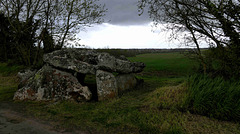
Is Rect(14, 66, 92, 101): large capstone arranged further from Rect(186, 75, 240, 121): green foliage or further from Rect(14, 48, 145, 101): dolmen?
Rect(186, 75, 240, 121): green foliage

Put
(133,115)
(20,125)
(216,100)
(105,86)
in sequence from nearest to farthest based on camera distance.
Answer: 1. (20,125)
2. (216,100)
3. (133,115)
4. (105,86)

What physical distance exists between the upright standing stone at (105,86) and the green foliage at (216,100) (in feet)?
10.7

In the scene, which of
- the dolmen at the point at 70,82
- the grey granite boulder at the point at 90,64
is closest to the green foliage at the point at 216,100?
the dolmen at the point at 70,82

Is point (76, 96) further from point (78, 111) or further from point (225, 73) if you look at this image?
point (225, 73)

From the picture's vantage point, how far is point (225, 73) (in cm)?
671

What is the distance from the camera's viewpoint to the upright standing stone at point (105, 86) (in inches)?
297

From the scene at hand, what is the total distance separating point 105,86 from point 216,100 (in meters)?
4.37

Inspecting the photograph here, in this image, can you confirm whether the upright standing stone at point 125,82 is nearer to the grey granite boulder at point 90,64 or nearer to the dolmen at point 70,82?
the dolmen at point 70,82

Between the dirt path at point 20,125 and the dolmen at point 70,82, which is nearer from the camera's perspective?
the dirt path at point 20,125

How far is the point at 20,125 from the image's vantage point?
5051mm

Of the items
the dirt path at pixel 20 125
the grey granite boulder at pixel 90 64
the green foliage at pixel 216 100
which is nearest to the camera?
the dirt path at pixel 20 125

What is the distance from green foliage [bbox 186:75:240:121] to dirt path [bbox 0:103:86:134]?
12.8 ft

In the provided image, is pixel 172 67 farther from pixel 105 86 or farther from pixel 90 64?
pixel 105 86

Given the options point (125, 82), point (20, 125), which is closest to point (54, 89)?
point (20, 125)
